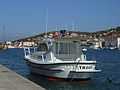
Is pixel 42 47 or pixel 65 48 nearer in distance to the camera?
pixel 65 48

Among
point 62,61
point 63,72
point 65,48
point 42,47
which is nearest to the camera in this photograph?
point 63,72

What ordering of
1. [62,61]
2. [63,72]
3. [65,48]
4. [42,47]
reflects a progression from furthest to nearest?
1. [42,47]
2. [65,48]
3. [62,61]
4. [63,72]

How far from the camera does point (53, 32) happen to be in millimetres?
40062

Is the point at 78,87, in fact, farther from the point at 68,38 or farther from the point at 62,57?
the point at 68,38

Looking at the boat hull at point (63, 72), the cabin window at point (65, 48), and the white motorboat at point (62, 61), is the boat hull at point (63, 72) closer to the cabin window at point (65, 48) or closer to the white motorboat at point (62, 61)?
the white motorboat at point (62, 61)

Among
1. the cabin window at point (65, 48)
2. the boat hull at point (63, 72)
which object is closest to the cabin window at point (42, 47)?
the cabin window at point (65, 48)

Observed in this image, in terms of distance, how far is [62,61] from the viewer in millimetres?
32406

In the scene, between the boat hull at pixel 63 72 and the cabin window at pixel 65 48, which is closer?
the boat hull at pixel 63 72

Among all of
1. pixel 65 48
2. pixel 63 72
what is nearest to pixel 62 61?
pixel 63 72

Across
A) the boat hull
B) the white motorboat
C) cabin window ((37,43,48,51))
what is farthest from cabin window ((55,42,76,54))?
the boat hull

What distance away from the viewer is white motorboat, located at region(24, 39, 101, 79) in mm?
31875

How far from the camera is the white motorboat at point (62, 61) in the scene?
31.9 meters

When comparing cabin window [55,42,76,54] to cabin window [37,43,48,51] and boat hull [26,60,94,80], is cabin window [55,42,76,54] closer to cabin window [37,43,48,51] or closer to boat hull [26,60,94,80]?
cabin window [37,43,48,51]

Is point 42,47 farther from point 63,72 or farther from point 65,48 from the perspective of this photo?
point 63,72
